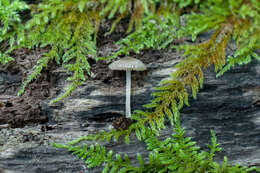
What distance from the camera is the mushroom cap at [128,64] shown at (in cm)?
238

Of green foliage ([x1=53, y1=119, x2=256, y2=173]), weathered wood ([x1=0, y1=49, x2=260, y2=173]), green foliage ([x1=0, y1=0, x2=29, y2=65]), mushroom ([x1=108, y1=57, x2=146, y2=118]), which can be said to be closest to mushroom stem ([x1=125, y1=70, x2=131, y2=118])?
mushroom ([x1=108, y1=57, x2=146, y2=118])

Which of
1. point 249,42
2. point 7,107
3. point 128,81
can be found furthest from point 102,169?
point 249,42

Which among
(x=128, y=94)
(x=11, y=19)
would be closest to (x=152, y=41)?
(x=128, y=94)

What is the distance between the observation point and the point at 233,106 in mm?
2461

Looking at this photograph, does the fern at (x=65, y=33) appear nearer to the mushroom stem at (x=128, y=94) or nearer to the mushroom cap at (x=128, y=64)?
the mushroom cap at (x=128, y=64)

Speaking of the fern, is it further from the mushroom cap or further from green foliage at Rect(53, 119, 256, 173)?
green foliage at Rect(53, 119, 256, 173)

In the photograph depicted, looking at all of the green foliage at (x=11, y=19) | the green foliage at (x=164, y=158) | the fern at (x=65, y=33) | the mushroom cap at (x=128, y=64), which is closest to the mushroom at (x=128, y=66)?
the mushroom cap at (x=128, y=64)

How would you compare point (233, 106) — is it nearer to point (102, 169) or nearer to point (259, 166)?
point (259, 166)

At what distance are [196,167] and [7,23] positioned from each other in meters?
1.91

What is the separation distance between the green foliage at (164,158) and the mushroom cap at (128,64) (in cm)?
68

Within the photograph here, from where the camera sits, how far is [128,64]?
2389 millimetres

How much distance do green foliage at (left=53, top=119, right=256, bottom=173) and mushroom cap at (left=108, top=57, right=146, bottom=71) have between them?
2.22ft

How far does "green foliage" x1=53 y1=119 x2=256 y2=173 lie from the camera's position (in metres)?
2.10

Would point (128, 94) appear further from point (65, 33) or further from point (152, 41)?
point (65, 33)
